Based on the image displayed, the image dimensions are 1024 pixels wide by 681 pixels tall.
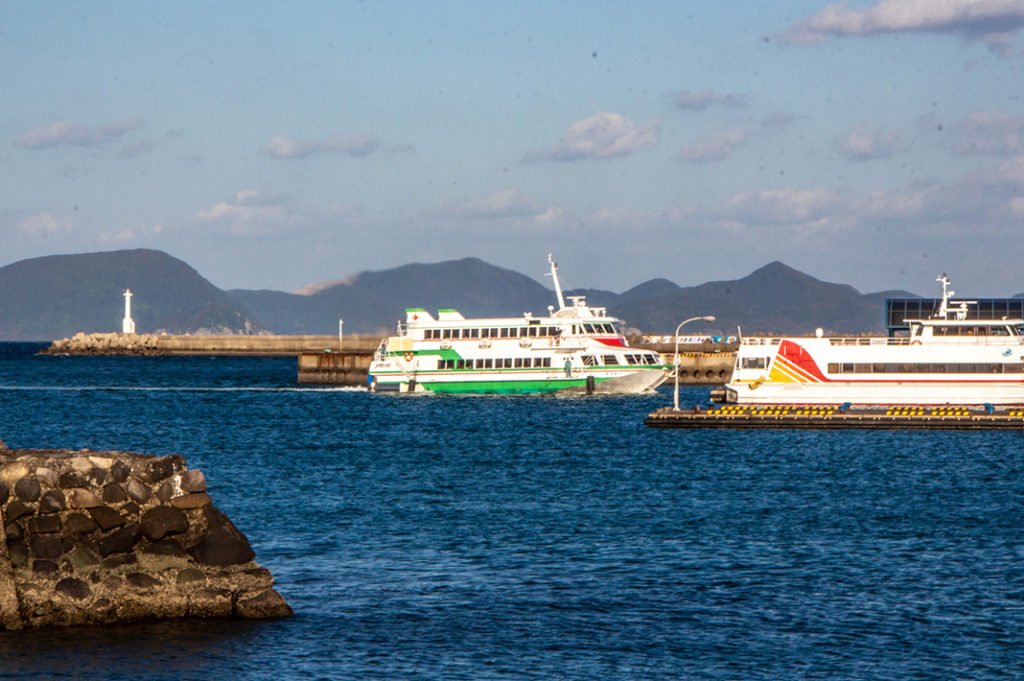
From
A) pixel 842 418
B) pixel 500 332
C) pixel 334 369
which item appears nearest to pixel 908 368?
pixel 842 418

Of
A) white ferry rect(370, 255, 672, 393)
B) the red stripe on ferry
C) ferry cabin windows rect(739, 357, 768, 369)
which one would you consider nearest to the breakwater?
white ferry rect(370, 255, 672, 393)

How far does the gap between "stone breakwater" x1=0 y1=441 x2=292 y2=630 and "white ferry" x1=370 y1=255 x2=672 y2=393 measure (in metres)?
68.5

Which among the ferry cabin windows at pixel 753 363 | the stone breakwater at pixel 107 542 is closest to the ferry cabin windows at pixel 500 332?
the ferry cabin windows at pixel 753 363

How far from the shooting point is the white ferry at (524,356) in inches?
3541

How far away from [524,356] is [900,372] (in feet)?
99.6

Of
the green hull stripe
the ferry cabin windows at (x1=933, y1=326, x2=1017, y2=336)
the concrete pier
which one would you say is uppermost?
the ferry cabin windows at (x1=933, y1=326, x2=1017, y2=336)

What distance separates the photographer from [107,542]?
20.0 meters

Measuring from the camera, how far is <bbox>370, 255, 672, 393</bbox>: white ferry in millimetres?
89938

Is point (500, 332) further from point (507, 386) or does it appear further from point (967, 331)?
point (967, 331)

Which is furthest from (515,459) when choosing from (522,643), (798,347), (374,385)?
(374,385)

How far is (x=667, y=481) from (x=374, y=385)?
54912 mm

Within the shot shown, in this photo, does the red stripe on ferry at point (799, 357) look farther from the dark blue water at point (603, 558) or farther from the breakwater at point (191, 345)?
the breakwater at point (191, 345)

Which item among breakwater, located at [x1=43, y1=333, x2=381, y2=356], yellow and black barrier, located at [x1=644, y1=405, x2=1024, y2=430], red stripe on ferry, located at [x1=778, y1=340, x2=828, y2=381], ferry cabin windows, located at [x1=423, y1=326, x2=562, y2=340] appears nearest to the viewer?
yellow and black barrier, located at [x1=644, y1=405, x2=1024, y2=430]

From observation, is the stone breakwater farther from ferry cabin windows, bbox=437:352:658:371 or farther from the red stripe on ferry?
ferry cabin windows, bbox=437:352:658:371
